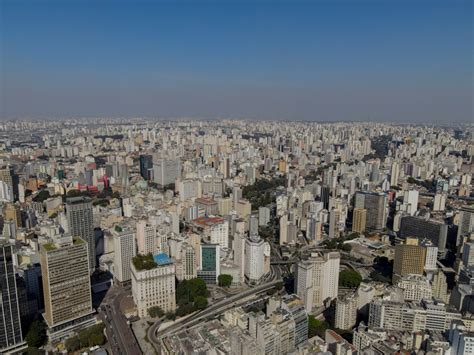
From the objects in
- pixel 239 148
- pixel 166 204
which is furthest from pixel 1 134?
pixel 166 204

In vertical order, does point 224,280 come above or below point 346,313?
below

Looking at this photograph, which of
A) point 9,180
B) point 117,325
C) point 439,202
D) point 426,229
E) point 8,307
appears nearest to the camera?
point 8,307

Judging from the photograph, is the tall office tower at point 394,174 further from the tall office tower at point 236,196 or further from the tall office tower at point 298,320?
the tall office tower at point 298,320

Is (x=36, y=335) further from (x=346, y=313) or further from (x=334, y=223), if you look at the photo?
(x=334, y=223)

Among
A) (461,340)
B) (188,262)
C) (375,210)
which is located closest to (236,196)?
(375,210)

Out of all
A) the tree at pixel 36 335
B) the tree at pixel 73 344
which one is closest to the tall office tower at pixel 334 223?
the tree at pixel 73 344
